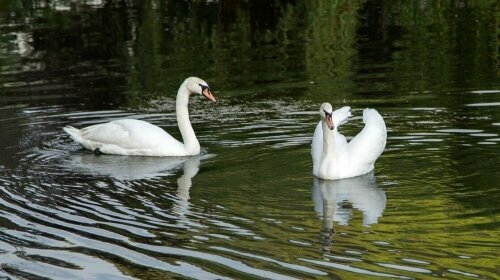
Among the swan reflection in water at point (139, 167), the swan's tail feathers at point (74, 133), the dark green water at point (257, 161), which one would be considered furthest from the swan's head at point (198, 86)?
the swan's tail feathers at point (74, 133)

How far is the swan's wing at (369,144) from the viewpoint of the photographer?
12023mm

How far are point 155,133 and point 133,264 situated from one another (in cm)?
500

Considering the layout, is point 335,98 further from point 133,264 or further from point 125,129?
point 133,264

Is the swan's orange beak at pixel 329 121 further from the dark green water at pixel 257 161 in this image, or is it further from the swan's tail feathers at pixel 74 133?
the swan's tail feathers at pixel 74 133

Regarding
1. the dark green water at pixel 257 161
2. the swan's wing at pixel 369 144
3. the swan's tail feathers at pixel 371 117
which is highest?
the swan's tail feathers at pixel 371 117

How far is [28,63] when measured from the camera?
2250 cm

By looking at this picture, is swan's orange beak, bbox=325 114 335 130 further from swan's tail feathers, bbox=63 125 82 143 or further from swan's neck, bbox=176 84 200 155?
swan's tail feathers, bbox=63 125 82 143

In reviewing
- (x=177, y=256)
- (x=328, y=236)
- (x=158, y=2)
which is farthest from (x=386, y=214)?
(x=158, y=2)

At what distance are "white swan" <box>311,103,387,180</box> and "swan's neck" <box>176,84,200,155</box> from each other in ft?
5.50

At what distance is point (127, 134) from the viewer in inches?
543

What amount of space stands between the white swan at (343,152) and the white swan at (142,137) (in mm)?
1903

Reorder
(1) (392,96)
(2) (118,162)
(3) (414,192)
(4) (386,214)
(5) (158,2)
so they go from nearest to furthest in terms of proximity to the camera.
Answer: (4) (386,214) < (3) (414,192) < (2) (118,162) < (1) (392,96) < (5) (158,2)

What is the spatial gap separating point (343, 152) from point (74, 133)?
377cm

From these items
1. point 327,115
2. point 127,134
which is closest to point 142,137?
point 127,134
